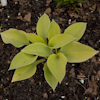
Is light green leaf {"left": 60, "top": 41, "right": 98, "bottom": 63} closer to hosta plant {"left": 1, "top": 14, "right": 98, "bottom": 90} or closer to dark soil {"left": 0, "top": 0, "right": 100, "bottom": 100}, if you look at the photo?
hosta plant {"left": 1, "top": 14, "right": 98, "bottom": 90}

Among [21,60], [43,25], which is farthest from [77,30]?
[21,60]

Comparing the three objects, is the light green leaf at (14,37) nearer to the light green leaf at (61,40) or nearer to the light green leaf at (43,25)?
the light green leaf at (43,25)

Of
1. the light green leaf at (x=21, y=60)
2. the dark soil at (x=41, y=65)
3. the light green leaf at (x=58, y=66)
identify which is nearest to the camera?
the light green leaf at (x=58, y=66)

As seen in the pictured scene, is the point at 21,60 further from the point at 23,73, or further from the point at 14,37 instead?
the point at 14,37

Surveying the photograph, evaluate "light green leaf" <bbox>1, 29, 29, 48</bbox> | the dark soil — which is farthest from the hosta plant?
the dark soil

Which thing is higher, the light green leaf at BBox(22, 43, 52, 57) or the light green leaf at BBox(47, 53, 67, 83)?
the light green leaf at BBox(22, 43, 52, 57)

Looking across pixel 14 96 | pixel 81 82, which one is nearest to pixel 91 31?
pixel 81 82

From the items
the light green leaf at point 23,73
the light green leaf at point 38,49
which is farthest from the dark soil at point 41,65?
the light green leaf at point 38,49
